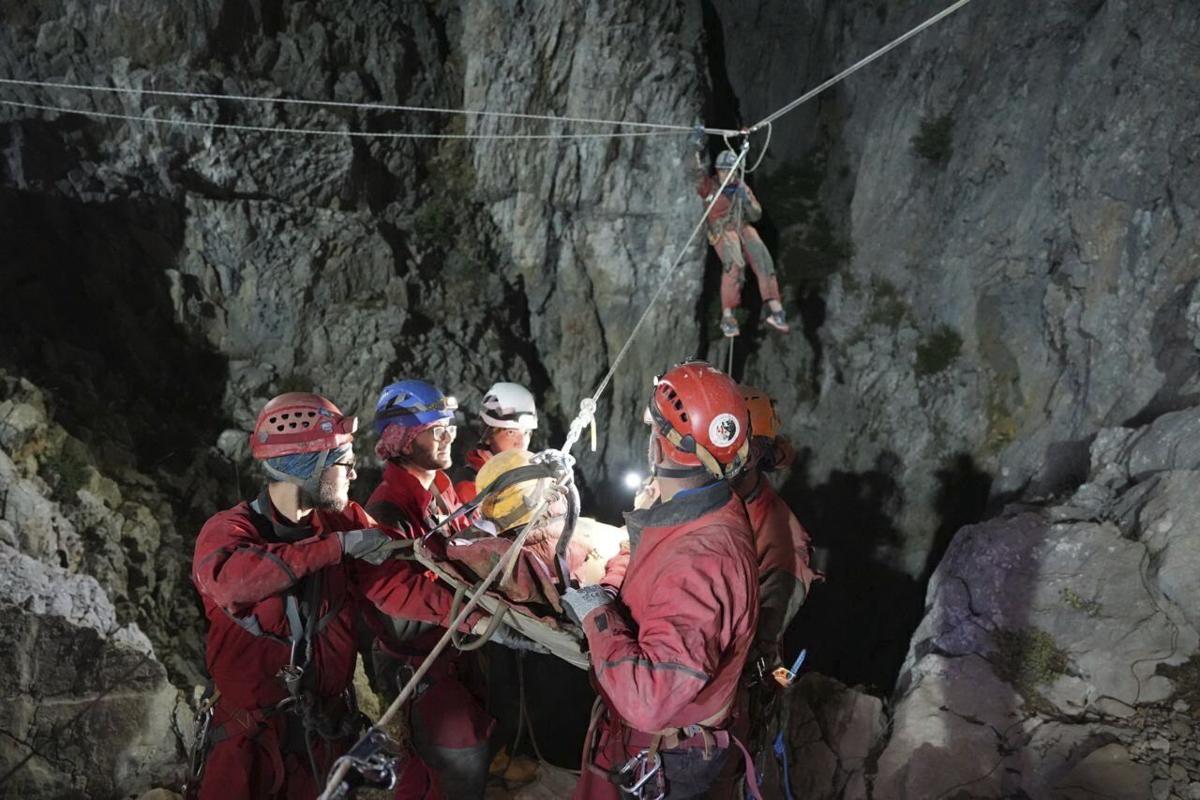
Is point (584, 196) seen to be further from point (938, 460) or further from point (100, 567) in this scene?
point (100, 567)

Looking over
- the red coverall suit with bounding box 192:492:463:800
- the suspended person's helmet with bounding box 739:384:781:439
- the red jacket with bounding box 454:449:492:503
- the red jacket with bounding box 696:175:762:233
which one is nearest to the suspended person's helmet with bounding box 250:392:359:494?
the red coverall suit with bounding box 192:492:463:800

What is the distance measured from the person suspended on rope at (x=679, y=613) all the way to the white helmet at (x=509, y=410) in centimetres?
242

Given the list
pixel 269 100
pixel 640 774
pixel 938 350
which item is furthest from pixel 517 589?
pixel 938 350

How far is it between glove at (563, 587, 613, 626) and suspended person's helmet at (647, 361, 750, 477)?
496mm

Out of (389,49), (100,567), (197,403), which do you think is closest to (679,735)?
(100,567)

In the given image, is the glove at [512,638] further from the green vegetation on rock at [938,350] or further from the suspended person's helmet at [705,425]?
the green vegetation on rock at [938,350]

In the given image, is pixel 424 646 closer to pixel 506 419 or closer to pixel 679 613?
pixel 506 419

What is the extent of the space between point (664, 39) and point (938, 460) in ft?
25.4

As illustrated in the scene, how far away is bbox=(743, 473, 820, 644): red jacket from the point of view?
3.50 meters

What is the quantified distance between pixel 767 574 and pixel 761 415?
96cm

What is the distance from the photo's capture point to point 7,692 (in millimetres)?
4168

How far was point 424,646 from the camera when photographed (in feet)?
12.4

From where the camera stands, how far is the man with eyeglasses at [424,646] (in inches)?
146

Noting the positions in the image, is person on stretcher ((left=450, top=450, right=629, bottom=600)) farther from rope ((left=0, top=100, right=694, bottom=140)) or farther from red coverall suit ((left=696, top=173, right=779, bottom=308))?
red coverall suit ((left=696, top=173, right=779, bottom=308))
